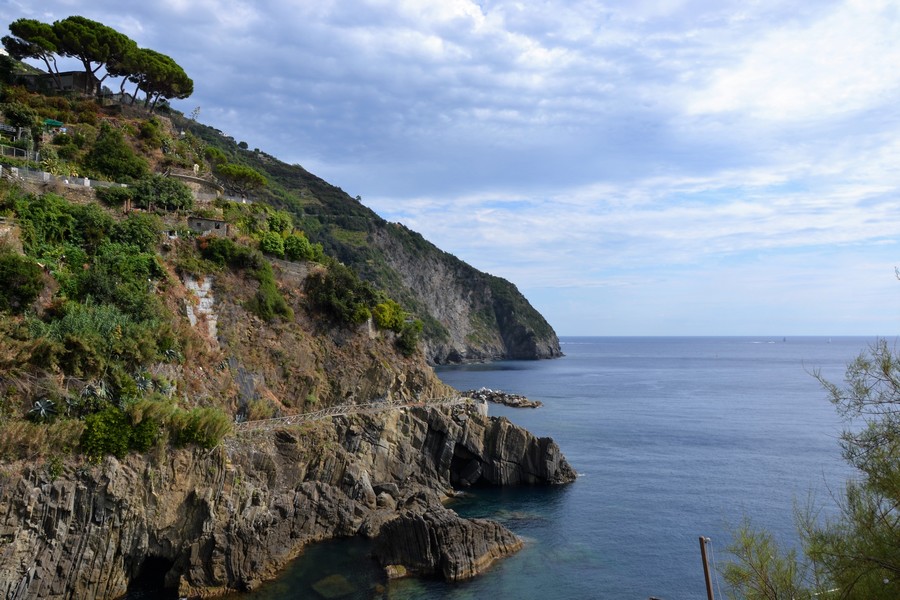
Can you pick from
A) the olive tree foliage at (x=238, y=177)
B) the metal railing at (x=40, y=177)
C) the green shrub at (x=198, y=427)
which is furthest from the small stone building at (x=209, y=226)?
the green shrub at (x=198, y=427)

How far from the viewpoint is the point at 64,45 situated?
5362cm

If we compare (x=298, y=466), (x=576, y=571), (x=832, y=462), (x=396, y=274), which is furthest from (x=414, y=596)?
(x=396, y=274)

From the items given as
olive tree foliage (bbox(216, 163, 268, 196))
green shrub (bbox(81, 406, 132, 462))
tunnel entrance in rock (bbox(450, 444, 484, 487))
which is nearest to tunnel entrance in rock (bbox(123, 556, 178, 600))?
green shrub (bbox(81, 406, 132, 462))

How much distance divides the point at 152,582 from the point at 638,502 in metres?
30.1

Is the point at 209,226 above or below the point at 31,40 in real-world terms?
below

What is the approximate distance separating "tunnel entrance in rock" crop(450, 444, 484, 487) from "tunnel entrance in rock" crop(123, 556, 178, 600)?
21.1 m

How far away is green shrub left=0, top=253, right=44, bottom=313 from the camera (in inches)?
1171

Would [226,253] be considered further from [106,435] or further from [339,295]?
[106,435]

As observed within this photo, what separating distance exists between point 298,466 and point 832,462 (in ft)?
146

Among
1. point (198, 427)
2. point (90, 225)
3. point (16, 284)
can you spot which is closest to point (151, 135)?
point (90, 225)

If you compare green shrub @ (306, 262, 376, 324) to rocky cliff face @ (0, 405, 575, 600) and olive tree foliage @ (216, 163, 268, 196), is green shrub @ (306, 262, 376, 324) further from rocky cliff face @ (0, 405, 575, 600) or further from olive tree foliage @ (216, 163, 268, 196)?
olive tree foliage @ (216, 163, 268, 196)

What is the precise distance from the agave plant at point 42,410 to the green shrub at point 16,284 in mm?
6006

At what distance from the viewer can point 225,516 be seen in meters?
29.9

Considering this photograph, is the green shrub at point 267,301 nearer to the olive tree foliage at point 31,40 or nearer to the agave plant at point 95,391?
the agave plant at point 95,391
